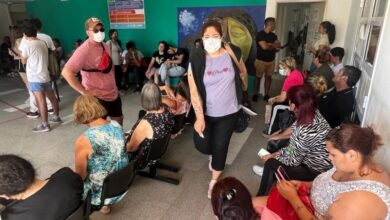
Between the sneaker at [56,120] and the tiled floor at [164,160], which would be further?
the sneaker at [56,120]

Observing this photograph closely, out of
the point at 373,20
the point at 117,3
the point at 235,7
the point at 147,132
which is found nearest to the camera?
the point at 147,132

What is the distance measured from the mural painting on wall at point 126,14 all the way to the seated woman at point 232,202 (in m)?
5.33

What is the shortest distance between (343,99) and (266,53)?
2217 mm

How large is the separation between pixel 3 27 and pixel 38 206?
8.96m

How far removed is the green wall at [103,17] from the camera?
5324mm

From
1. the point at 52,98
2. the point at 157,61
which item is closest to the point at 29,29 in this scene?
the point at 52,98

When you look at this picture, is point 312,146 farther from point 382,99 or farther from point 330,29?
point 330,29

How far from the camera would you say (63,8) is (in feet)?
21.2

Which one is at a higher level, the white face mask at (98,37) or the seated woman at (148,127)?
the white face mask at (98,37)

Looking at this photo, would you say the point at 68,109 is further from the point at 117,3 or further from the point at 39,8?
the point at 39,8

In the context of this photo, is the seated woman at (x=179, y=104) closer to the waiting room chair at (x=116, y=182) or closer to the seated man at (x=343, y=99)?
the waiting room chair at (x=116, y=182)

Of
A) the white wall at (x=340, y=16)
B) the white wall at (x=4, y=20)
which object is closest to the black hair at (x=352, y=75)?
the white wall at (x=340, y=16)

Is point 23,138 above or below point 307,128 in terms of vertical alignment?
below

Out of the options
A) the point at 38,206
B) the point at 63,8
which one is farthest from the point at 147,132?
the point at 63,8
